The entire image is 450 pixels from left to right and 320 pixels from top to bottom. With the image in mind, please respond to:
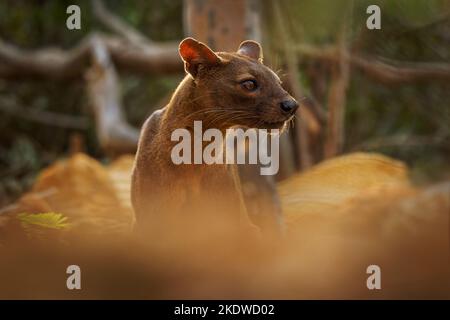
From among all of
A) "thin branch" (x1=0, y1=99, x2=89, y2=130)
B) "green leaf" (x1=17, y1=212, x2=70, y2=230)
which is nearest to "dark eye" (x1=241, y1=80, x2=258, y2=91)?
"green leaf" (x1=17, y1=212, x2=70, y2=230)

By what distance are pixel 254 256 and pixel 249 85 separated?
58 cm

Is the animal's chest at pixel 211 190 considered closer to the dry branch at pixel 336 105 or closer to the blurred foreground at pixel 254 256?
the blurred foreground at pixel 254 256

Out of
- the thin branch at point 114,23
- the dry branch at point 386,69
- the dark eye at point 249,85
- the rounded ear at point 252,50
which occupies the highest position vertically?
the thin branch at point 114,23

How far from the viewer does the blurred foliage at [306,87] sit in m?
5.48

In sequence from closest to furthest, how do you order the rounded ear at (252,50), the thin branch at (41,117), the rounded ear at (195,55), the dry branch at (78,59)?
the rounded ear at (195,55) < the rounded ear at (252,50) < the dry branch at (78,59) < the thin branch at (41,117)

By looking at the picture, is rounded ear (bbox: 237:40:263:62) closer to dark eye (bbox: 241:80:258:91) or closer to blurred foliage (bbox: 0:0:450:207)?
dark eye (bbox: 241:80:258:91)

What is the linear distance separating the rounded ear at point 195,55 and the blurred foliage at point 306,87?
2.36 metres

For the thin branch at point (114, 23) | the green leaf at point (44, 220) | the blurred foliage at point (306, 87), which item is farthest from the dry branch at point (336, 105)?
the thin branch at point (114, 23)

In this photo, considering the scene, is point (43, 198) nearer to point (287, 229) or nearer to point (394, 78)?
point (287, 229)

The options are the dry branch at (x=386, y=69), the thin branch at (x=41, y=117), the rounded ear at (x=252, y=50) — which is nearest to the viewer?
the rounded ear at (x=252, y=50)

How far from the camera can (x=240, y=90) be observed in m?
2.31

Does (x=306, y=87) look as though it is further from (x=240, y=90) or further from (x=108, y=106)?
(x=240, y=90)

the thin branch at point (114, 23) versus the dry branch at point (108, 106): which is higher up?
the thin branch at point (114, 23)

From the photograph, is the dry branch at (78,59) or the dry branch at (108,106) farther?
the dry branch at (78,59)
